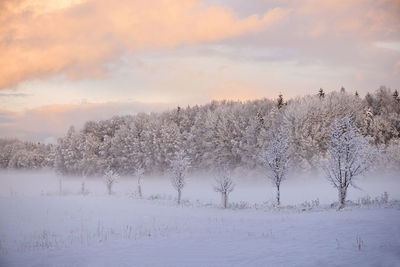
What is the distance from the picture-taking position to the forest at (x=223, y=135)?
51.1 meters

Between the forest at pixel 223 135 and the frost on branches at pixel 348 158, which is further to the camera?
the forest at pixel 223 135

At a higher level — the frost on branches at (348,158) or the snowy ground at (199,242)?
A: the frost on branches at (348,158)

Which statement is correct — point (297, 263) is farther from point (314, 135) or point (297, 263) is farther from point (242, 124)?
point (242, 124)

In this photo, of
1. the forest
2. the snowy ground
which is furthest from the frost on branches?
the forest

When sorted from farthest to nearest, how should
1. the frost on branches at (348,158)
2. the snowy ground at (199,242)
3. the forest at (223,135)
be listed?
the forest at (223,135)
the frost on branches at (348,158)
the snowy ground at (199,242)

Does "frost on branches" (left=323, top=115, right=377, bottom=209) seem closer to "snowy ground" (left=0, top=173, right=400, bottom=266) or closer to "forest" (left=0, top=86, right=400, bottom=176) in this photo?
"snowy ground" (left=0, top=173, right=400, bottom=266)

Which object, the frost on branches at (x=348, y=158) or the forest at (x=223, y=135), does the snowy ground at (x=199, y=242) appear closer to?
the frost on branches at (x=348, y=158)

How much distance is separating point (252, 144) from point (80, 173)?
48470 millimetres

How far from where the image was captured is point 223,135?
2463 inches

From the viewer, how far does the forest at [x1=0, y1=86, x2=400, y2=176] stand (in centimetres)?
5112

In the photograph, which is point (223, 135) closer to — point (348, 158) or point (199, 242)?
point (348, 158)

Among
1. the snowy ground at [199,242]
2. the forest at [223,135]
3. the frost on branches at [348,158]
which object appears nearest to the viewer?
the snowy ground at [199,242]

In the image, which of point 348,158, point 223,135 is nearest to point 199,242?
point 348,158

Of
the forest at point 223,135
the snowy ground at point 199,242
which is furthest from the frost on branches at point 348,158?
the forest at point 223,135
